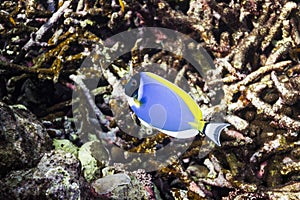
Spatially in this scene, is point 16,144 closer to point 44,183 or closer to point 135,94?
point 44,183

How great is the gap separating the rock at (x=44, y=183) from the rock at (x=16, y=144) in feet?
0.23

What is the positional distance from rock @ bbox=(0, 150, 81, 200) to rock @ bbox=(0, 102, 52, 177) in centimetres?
7

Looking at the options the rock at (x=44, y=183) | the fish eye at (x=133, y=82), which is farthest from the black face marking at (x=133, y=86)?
the rock at (x=44, y=183)

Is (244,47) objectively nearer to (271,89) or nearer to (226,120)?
(271,89)

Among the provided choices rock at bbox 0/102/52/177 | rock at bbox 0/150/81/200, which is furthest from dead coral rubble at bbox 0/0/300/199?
rock at bbox 0/150/81/200

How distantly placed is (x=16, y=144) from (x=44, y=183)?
0.30 meters

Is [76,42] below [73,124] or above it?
above

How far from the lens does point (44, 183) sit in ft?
5.29

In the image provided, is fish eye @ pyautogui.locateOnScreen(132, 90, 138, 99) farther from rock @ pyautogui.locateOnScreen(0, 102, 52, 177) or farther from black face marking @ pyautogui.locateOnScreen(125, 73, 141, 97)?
rock @ pyautogui.locateOnScreen(0, 102, 52, 177)

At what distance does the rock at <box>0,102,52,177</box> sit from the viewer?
1.72 m

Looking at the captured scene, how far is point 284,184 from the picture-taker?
94.0 inches

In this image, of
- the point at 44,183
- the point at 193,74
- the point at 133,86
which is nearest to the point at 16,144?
the point at 44,183

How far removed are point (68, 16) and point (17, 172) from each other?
2021 millimetres

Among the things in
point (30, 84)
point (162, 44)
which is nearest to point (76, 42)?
point (30, 84)
